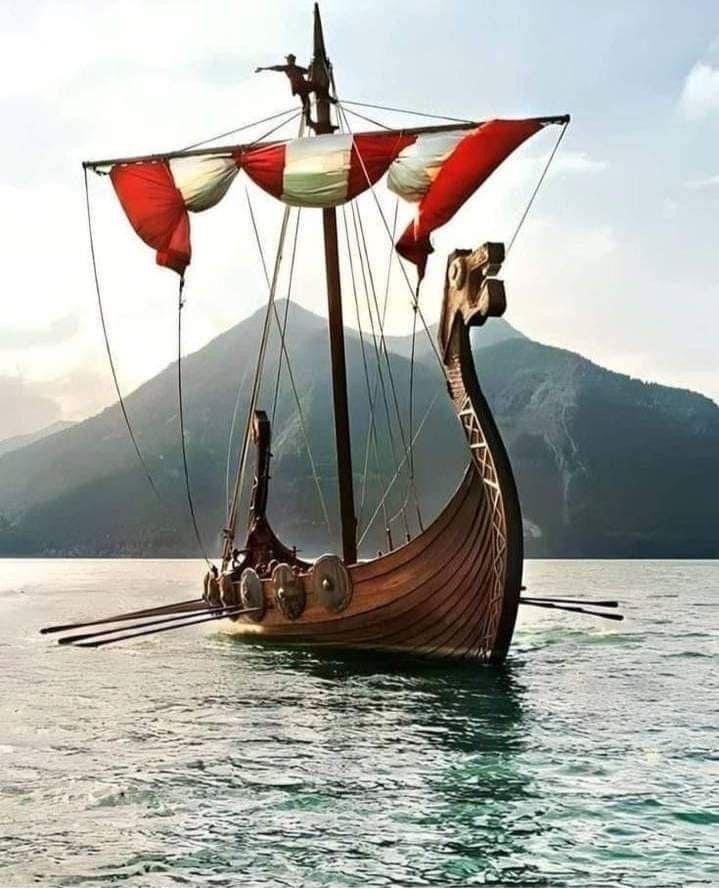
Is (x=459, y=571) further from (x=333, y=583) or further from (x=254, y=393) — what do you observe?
(x=254, y=393)

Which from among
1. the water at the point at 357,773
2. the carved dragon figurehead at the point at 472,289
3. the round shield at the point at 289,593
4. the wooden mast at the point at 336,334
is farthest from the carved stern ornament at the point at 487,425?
the wooden mast at the point at 336,334

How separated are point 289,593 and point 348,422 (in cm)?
422

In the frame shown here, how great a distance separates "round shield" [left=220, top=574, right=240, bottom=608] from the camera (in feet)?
79.6

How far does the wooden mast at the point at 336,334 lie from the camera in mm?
24406

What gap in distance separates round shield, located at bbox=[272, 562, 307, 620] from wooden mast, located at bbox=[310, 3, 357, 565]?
160 centimetres

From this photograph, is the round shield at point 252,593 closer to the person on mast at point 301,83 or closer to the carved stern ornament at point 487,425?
the carved stern ornament at point 487,425

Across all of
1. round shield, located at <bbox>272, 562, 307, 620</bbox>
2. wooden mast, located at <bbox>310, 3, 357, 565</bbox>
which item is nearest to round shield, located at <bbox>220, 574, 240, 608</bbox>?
round shield, located at <bbox>272, 562, 307, 620</bbox>

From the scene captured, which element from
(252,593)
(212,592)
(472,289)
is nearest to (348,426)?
(252,593)

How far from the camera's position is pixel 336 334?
25391mm

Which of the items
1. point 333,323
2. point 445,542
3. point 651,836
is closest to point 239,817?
point 651,836

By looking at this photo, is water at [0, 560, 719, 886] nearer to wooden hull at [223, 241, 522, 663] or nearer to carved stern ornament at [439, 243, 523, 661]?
wooden hull at [223, 241, 522, 663]

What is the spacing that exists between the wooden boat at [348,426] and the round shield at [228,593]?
0.08 feet

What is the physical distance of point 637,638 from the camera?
103ft

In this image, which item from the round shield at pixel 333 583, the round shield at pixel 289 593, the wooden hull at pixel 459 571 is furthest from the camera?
the round shield at pixel 289 593
